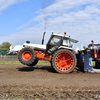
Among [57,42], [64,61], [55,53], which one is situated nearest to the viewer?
[55,53]

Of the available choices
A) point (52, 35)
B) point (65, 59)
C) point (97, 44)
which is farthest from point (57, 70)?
point (97, 44)

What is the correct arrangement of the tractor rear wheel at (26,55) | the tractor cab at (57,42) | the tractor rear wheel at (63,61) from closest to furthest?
the tractor rear wheel at (63,61)
the tractor rear wheel at (26,55)
the tractor cab at (57,42)

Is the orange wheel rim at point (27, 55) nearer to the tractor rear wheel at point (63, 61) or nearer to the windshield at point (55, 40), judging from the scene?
the tractor rear wheel at point (63, 61)

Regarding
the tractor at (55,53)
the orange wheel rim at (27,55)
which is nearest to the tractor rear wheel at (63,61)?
the tractor at (55,53)

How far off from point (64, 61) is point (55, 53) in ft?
2.09

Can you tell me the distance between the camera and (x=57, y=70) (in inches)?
263

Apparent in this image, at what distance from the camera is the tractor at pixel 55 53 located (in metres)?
6.74

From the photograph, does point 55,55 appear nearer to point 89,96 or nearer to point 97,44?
point 89,96

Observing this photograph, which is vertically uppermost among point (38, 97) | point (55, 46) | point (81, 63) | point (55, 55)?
point (55, 46)

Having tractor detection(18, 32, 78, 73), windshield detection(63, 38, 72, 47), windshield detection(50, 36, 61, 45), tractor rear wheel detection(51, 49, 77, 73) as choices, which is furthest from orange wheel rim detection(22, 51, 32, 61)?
windshield detection(63, 38, 72, 47)

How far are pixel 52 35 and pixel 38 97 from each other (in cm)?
442

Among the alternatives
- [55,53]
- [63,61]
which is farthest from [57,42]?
[63,61]

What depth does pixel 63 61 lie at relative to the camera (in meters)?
6.85

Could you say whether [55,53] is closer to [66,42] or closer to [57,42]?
[57,42]
